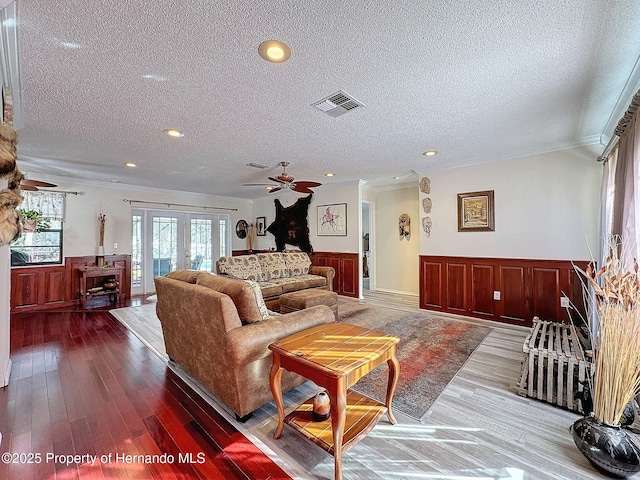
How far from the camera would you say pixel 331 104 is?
7.90 feet

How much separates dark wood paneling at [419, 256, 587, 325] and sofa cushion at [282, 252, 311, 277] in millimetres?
2262

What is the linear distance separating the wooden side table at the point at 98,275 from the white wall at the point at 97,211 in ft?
1.78

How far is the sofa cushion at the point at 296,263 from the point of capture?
535 cm

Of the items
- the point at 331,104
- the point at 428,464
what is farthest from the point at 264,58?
the point at 428,464

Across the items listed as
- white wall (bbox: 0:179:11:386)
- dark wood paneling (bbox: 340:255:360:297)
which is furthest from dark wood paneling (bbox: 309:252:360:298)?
white wall (bbox: 0:179:11:386)

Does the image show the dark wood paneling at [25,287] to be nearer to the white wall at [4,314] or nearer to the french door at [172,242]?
the french door at [172,242]

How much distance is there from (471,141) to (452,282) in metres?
2.28

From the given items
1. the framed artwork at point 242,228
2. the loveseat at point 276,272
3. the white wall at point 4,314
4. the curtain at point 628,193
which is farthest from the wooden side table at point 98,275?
the curtain at point 628,193

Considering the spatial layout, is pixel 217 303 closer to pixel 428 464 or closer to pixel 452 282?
pixel 428 464

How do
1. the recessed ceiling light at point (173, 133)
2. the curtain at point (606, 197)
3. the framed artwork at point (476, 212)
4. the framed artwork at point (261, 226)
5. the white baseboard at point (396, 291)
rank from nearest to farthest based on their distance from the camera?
the curtain at point (606, 197)
the recessed ceiling light at point (173, 133)
the framed artwork at point (476, 212)
the white baseboard at point (396, 291)
the framed artwork at point (261, 226)

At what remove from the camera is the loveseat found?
4492 mm

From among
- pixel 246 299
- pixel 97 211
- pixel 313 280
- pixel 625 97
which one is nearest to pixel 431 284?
pixel 313 280

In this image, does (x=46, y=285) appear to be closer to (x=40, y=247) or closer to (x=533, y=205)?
(x=40, y=247)

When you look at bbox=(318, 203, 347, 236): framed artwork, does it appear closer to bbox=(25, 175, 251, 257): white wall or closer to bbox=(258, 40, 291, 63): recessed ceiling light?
bbox=(25, 175, 251, 257): white wall
